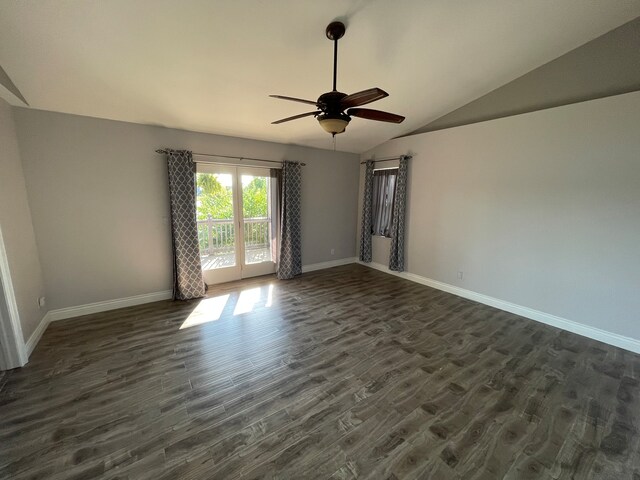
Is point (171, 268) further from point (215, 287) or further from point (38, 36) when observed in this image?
point (38, 36)

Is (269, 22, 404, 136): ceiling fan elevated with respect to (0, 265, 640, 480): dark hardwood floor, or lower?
elevated

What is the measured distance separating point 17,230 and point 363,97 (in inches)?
141

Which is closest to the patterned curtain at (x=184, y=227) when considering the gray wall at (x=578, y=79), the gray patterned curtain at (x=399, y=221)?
the gray patterned curtain at (x=399, y=221)

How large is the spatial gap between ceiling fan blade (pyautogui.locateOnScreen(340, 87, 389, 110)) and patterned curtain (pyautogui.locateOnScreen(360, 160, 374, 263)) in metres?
3.50

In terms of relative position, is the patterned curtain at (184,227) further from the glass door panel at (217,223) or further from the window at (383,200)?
the window at (383,200)

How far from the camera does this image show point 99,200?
3244 mm

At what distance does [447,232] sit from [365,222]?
1744mm

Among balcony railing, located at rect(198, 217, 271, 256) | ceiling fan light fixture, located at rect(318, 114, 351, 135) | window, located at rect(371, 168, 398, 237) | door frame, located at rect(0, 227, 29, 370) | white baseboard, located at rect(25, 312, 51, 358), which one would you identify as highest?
ceiling fan light fixture, located at rect(318, 114, 351, 135)

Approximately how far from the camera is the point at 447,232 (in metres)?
4.27

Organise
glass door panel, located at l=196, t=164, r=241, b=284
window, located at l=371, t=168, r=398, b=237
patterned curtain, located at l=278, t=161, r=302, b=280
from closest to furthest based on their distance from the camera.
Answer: glass door panel, located at l=196, t=164, r=241, b=284 < patterned curtain, located at l=278, t=161, r=302, b=280 < window, located at l=371, t=168, r=398, b=237

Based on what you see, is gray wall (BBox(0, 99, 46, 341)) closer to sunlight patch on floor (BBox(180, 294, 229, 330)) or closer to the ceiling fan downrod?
sunlight patch on floor (BBox(180, 294, 229, 330))

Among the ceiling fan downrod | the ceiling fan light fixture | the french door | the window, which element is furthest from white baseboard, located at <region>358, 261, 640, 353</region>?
the ceiling fan downrod

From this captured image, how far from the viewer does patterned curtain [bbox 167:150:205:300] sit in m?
3.61

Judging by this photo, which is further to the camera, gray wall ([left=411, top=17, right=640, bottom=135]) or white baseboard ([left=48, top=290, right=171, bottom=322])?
white baseboard ([left=48, top=290, right=171, bottom=322])
